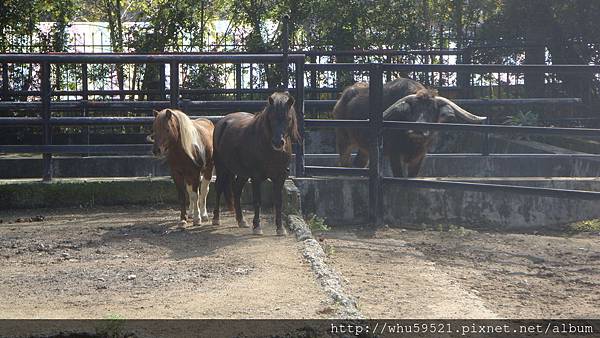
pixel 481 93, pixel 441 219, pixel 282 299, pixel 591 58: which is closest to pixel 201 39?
pixel 481 93

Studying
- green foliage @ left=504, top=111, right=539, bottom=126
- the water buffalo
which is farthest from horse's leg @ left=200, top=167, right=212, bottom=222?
green foliage @ left=504, top=111, right=539, bottom=126

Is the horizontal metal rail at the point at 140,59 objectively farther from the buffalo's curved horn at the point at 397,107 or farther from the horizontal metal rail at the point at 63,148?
the buffalo's curved horn at the point at 397,107

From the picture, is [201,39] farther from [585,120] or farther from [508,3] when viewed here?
[585,120]

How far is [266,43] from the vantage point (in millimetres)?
18984

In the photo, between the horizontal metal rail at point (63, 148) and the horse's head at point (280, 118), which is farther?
the horizontal metal rail at point (63, 148)

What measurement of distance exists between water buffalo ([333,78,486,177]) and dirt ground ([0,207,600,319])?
135 centimetres

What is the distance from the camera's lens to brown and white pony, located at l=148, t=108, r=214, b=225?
10.4 metres

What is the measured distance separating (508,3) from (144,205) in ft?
31.8

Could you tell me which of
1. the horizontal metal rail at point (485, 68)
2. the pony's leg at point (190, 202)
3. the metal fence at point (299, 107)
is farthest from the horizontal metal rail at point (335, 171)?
the pony's leg at point (190, 202)

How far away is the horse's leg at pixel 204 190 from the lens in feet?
36.1

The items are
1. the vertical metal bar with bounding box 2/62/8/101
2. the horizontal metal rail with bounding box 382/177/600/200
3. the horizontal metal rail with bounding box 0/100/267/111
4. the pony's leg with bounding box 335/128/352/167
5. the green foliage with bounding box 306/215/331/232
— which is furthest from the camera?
the vertical metal bar with bounding box 2/62/8/101

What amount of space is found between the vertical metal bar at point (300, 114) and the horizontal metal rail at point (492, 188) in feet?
3.32

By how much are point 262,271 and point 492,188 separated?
402 centimetres

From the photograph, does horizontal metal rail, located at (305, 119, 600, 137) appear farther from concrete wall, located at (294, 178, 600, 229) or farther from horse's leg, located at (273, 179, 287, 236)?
horse's leg, located at (273, 179, 287, 236)
